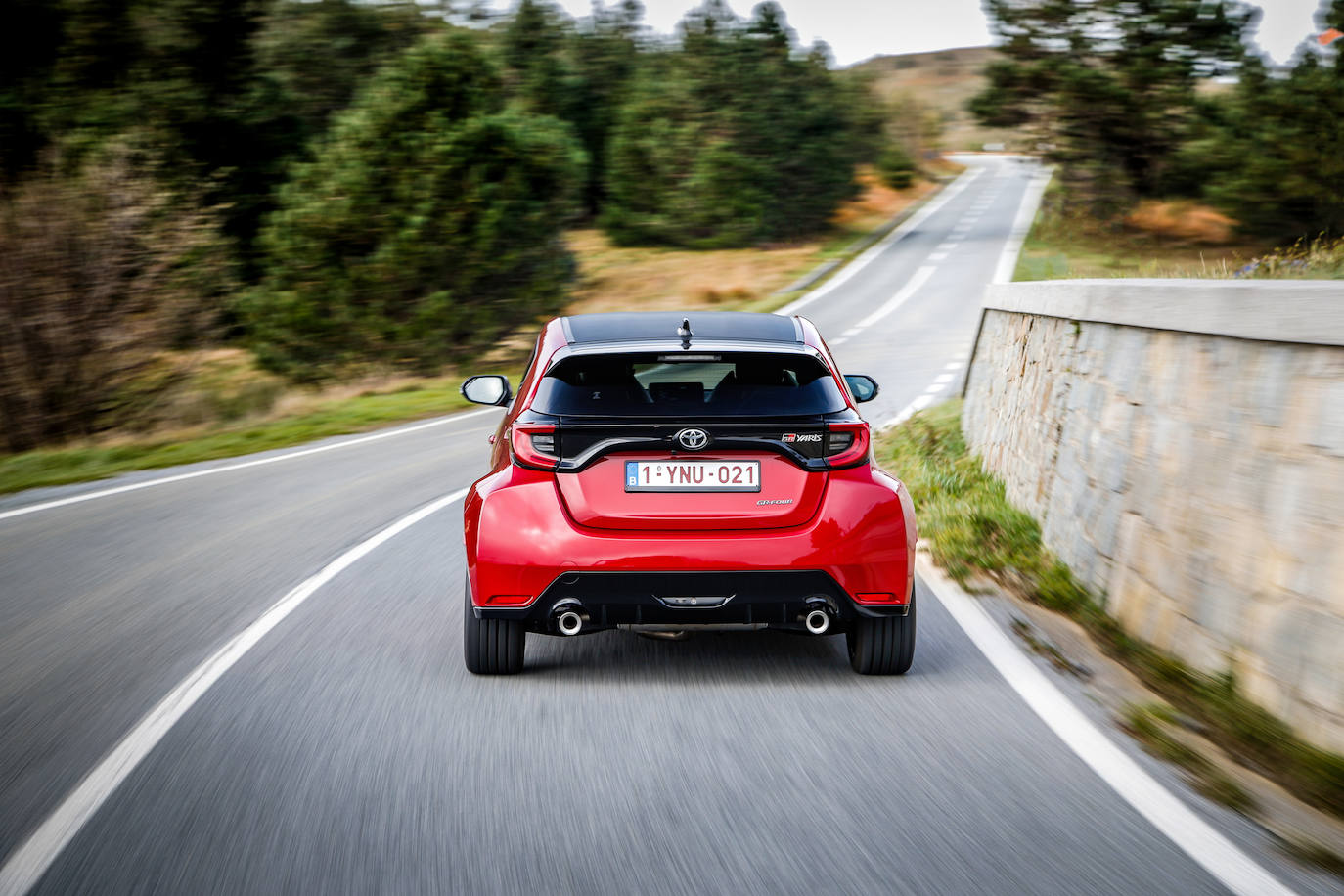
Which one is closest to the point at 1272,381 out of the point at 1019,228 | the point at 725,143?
the point at 725,143

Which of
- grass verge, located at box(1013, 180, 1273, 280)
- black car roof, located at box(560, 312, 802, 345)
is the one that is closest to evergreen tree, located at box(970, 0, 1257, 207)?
grass verge, located at box(1013, 180, 1273, 280)

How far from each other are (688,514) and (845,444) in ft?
2.32

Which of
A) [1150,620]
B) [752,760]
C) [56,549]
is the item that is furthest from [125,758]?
[56,549]

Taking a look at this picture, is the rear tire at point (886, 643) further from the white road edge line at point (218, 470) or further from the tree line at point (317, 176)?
the tree line at point (317, 176)

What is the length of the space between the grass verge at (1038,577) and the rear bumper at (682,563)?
1193mm

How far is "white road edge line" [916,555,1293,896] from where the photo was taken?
332cm

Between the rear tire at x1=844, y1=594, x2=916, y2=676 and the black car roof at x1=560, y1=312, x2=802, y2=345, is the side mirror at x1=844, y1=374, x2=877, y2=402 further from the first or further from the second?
the rear tire at x1=844, y1=594, x2=916, y2=676

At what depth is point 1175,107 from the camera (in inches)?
1785

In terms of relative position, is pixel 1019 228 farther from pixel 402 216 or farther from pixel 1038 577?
pixel 1038 577

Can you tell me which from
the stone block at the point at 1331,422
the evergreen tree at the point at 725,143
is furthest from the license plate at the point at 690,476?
the evergreen tree at the point at 725,143

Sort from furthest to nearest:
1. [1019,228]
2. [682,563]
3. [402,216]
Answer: [1019,228] → [402,216] → [682,563]

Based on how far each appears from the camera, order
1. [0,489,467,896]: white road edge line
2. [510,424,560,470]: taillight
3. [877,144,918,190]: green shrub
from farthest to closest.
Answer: [877,144,918,190]: green shrub → [510,424,560,470]: taillight → [0,489,467,896]: white road edge line

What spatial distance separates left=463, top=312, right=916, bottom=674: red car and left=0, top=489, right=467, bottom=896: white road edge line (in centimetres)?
129

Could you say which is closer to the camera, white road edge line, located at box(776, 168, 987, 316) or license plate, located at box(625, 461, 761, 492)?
license plate, located at box(625, 461, 761, 492)
